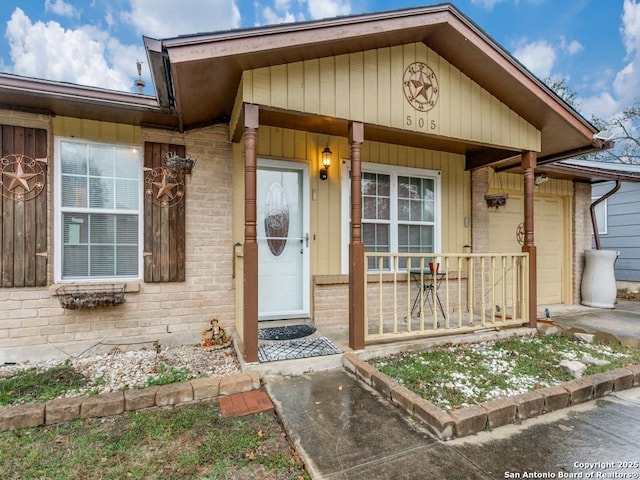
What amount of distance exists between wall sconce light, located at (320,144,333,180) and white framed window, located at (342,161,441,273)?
10.4 inches

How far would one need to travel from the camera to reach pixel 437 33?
138 inches

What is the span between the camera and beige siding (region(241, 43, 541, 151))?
2.99m

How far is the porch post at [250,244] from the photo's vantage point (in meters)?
2.85

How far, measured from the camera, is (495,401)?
2.27m

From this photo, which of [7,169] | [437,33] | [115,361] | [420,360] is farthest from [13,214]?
A: [437,33]

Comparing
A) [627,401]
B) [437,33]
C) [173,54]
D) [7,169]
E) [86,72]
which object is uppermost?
[86,72]

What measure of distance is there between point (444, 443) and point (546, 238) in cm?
562

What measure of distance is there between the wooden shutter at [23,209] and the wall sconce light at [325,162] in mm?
2903

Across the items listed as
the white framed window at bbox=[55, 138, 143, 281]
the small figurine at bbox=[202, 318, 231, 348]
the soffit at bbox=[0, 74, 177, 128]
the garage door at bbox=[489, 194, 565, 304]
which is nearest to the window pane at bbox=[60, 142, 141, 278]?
the white framed window at bbox=[55, 138, 143, 281]

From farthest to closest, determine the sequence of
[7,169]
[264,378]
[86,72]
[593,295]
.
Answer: [86,72] < [593,295] < [7,169] < [264,378]

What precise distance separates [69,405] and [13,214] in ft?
6.63

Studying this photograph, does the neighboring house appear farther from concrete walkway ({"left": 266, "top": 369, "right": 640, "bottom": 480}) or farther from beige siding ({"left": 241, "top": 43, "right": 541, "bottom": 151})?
concrete walkway ({"left": 266, "top": 369, "right": 640, "bottom": 480})

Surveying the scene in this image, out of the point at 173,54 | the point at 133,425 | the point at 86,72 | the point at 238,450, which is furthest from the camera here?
the point at 86,72

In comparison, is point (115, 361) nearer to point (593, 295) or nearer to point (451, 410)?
point (451, 410)
